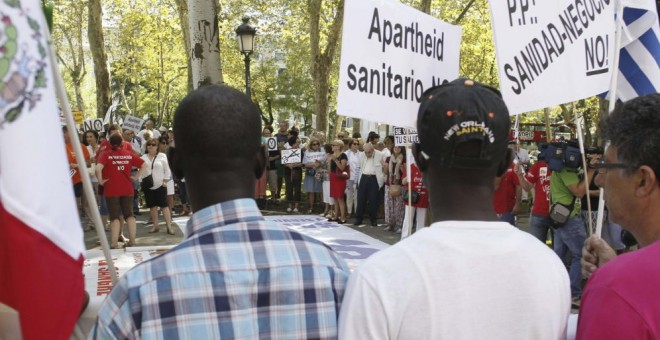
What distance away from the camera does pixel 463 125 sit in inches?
64.5

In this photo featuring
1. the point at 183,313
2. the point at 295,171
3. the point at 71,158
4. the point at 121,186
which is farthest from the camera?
the point at 295,171

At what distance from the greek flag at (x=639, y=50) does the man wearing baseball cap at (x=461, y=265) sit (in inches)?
107

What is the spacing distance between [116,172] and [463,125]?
8.63 metres

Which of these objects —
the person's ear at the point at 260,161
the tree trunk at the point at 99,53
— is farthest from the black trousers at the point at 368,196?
the tree trunk at the point at 99,53

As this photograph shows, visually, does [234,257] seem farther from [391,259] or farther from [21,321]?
[21,321]

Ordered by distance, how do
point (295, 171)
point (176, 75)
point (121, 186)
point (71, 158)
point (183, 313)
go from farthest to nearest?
point (176, 75), point (295, 171), point (71, 158), point (121, 186), point (183, 313)

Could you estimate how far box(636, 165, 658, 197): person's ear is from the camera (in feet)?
5.82

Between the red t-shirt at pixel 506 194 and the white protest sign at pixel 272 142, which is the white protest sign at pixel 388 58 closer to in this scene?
the red t-shirt at pixel 506 194

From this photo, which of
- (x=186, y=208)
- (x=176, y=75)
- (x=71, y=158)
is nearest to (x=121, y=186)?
(x=71, y=158)

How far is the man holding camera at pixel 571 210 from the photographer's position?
6660 mm

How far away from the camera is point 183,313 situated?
161cm

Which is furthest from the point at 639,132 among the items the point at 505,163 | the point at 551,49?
the point at 551,49

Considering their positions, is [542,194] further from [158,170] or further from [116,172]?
[158,170]

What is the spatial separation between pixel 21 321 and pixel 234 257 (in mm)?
518
